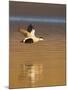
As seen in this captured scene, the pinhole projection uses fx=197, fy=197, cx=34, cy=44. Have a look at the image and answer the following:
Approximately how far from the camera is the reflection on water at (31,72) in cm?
148

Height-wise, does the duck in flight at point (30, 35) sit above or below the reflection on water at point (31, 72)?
above

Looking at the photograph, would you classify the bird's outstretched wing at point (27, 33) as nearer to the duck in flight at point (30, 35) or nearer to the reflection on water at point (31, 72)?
the duck in flight at point (30, 35)

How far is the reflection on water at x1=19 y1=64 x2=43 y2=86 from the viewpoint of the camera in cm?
148

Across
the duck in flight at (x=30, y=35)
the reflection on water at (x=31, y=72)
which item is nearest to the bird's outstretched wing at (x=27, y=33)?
the duck in flight at (x=30, y=35)

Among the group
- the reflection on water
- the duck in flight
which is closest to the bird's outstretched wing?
the duck in flight

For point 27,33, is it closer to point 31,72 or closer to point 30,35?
point 30,35

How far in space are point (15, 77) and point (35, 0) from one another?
604 millimetres

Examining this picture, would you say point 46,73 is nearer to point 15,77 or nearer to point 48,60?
point 48,60

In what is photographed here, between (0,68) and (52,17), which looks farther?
(52,17)

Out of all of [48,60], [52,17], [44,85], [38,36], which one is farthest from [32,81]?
[52,17]

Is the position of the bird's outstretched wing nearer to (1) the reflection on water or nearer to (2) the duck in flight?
(2) the duck in flight

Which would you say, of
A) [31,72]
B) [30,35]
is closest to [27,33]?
[30,35]

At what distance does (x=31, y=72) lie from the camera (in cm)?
150

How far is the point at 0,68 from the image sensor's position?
4.68 ft
